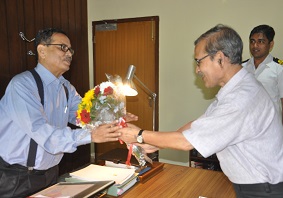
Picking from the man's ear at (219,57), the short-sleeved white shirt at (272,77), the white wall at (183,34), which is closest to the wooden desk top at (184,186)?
the man's ear at (219,57)

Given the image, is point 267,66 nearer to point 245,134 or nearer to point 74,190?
point 245,134

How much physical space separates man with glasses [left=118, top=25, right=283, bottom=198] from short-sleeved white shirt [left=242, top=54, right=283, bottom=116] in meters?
1.94

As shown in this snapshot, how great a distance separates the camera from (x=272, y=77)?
10.4 ft

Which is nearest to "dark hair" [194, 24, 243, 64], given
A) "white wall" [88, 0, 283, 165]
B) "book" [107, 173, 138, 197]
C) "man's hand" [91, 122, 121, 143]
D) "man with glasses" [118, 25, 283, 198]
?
"man with glasses" [118, 25, 283, 198]

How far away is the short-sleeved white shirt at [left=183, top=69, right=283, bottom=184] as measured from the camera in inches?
51.3

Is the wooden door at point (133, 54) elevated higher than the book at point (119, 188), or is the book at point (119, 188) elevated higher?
the wooden door at point (133, 54)

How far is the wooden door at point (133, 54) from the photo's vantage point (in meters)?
4.40

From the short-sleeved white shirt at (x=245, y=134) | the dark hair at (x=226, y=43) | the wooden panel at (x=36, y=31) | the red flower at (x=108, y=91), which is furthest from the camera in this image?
the wooden panel at (x=36, y=31)

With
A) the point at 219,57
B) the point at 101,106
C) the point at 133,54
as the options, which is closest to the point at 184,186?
the point at 101,106

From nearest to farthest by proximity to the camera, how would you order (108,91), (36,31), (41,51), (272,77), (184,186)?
(108,91) < (184,186) < (41,51) < (36,31) < (272,77)

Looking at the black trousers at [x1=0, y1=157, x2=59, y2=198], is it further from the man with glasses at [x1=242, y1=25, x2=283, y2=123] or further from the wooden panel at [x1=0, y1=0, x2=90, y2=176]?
the man with glasses at [x1=242, y1=25, x2=283, y2=123]

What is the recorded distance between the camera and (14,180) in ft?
5.50

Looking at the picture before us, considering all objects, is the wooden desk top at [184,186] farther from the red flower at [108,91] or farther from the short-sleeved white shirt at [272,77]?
the short-sleeved white shirt at [272,77]

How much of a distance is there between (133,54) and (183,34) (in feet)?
3.03
